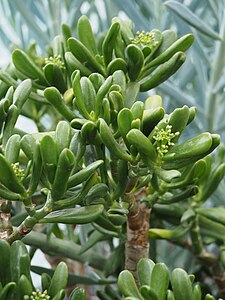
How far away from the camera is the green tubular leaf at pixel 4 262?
0.35 meters

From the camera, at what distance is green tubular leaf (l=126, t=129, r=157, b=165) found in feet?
1.13

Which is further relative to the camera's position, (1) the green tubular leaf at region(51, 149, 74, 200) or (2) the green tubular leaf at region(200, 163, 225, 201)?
(2) the green tubular leaf at region(200, 163, 225, 201)

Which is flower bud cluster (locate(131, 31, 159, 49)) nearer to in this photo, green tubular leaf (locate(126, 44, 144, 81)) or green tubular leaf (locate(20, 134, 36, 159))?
green tubular leaf (locate(126, 44, 144, 81))

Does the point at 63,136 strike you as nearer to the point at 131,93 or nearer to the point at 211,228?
the point at 131,93

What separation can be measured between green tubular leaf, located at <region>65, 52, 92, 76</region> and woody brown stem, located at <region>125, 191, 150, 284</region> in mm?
99

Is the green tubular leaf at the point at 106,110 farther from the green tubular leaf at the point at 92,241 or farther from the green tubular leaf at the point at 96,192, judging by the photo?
the green tubular leaf at the point at 92,241

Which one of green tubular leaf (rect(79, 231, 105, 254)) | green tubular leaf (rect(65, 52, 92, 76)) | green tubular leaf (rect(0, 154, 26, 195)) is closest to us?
green tubular leaf (rect(0, 154, 26, 195))

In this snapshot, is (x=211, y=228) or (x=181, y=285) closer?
A: (x=181, y=285)

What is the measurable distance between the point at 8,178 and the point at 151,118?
0.31 feet

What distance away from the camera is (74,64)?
1.40 feet

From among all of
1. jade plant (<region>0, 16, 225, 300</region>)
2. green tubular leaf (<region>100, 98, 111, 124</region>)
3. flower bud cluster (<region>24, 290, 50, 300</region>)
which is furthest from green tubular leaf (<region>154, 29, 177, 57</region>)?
flower bud cluster (<region>24, 290, 50, 300</region>)

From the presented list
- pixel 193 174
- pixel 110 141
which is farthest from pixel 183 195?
pixel 110 141

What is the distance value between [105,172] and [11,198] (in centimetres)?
7

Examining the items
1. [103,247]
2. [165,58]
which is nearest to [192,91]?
[103,247]
